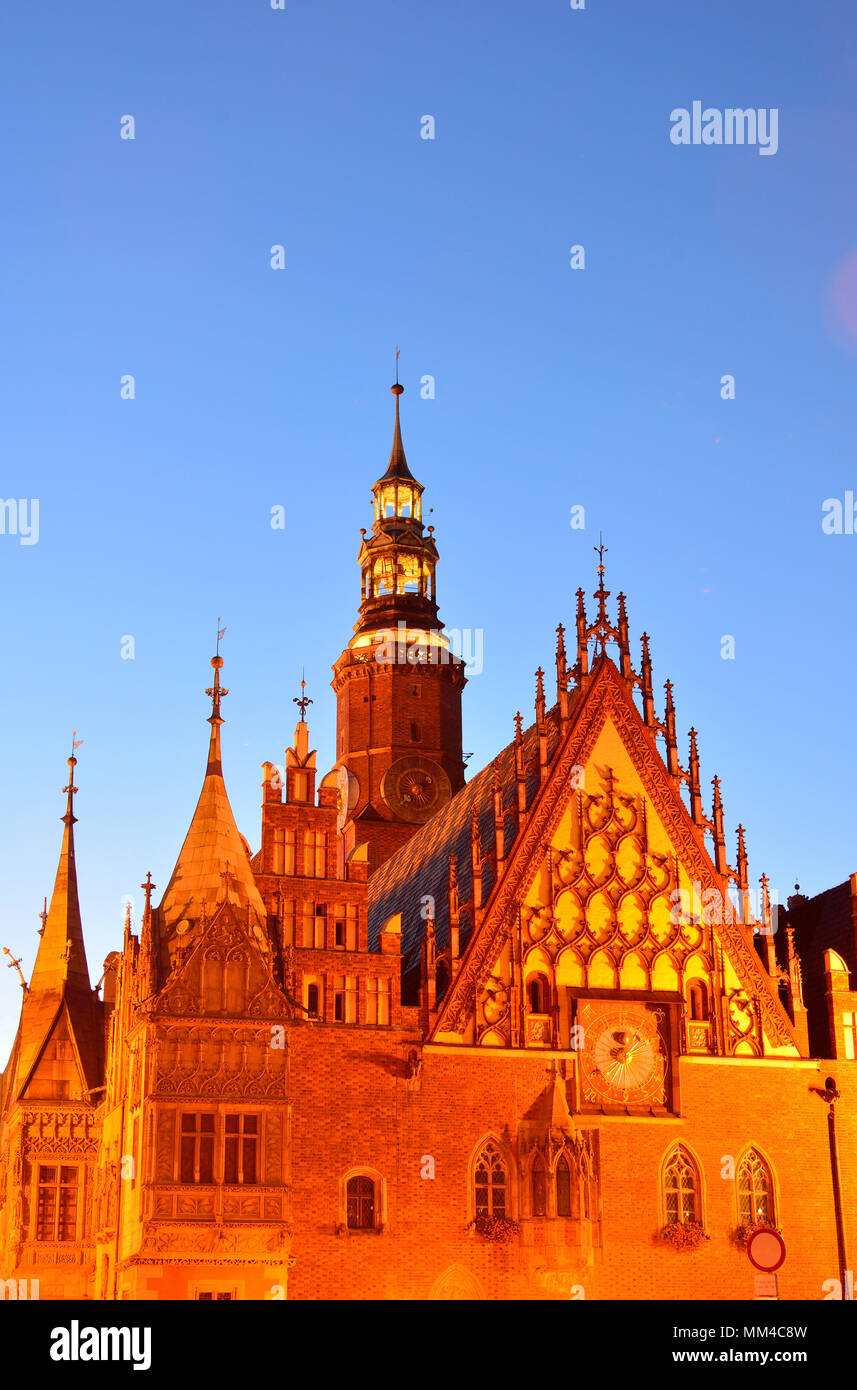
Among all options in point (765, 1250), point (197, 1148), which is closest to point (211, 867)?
point (197, 1148)

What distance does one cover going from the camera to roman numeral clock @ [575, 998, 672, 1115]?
40406 millimetres

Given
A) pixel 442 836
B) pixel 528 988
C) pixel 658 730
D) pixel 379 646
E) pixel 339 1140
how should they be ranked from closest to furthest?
1. pixel 339 1140
2. pixel 528 988
3. pixel 658 730
4. pixel 442 836
5. pixel 379 646

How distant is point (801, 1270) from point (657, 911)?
8.75m

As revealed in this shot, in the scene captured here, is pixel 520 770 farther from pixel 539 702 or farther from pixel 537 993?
pixel 537 993

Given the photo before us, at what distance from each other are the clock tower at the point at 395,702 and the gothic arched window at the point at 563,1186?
2349 cm

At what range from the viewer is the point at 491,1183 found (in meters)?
38.9

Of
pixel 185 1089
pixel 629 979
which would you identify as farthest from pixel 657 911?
pixel 185 1089

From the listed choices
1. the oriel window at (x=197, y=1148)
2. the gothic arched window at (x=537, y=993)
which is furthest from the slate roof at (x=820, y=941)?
the oriel window at (x=197, y=1148)

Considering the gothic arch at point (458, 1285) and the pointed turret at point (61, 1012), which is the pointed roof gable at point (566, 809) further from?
the pointed turret at point (61, 1012)

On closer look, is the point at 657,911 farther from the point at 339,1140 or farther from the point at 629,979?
the point at 339,1140

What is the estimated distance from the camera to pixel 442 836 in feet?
165

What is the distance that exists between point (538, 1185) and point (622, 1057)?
3736mm

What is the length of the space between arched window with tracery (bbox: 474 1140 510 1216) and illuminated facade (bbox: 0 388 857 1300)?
7 centimetres
